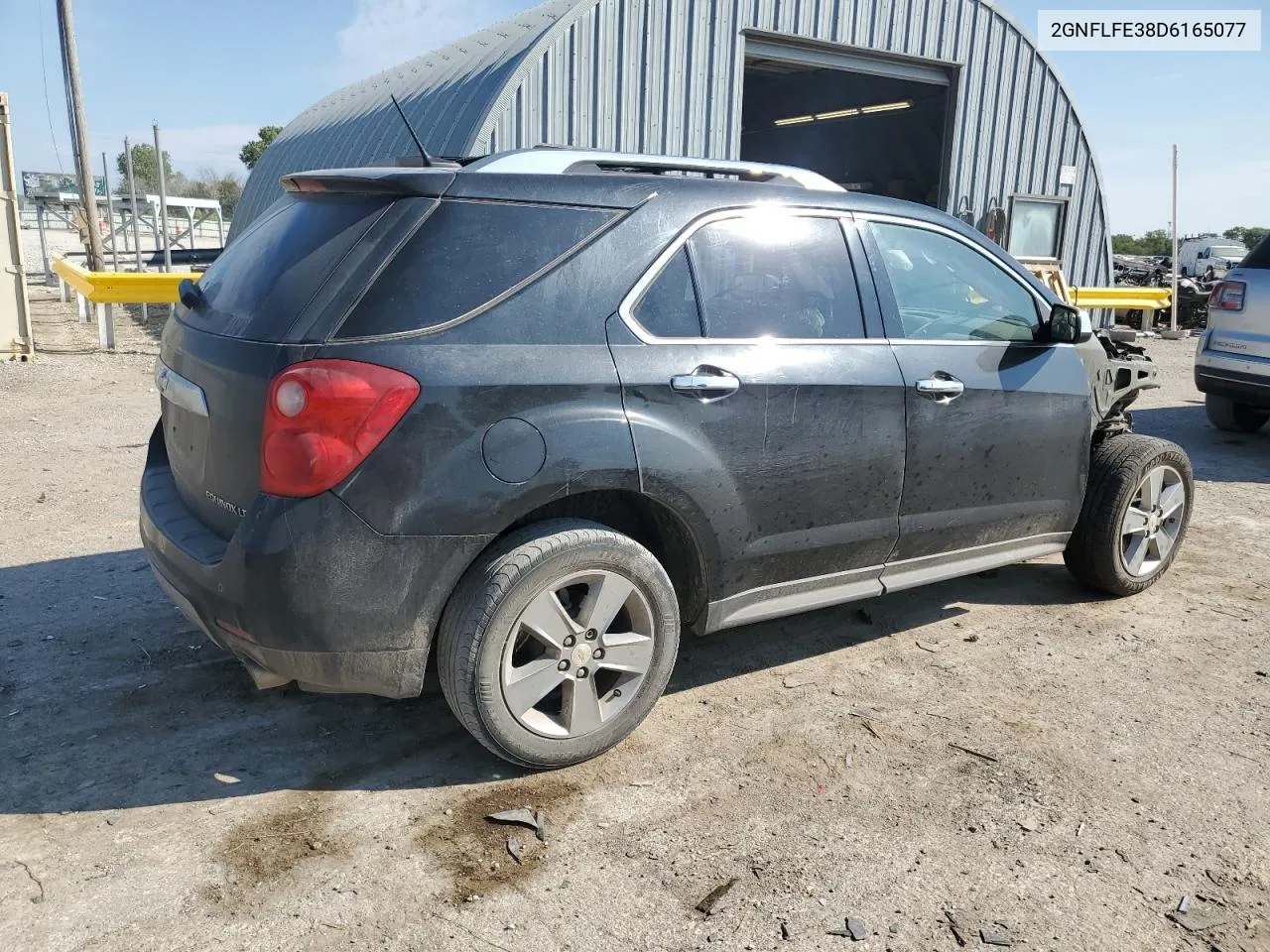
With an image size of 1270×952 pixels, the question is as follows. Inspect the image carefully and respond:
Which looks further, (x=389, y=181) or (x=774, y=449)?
(x=774, y=449)

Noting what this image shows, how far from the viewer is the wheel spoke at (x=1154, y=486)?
15.6 ft

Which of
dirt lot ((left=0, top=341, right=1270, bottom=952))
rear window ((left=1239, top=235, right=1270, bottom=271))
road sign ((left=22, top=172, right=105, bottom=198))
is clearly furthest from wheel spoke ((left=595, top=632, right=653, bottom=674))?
road sign ((left=22, top=172, right=105, bottom=198))

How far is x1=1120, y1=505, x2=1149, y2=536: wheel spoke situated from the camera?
4.71 m

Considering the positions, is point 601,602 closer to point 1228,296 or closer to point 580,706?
point 580,706

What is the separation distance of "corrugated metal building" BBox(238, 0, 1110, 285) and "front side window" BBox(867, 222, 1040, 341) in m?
5.77

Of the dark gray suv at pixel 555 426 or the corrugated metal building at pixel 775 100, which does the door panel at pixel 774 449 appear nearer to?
the dark gray suv at pixel 555 426

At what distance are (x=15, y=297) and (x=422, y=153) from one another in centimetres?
1035

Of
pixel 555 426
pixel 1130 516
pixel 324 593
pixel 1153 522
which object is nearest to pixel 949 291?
pixel 1130 516

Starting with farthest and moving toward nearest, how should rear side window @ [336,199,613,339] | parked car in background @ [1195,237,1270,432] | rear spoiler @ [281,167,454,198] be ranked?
parked car in background @ [1195,237,1270,432]
rear spoiler @ [281,167,454,198]
rear side window @ [336,199,613,339]

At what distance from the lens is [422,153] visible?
333cm

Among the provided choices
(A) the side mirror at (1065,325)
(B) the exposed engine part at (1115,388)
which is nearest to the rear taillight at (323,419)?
(A) the side mirror at (1065,325)

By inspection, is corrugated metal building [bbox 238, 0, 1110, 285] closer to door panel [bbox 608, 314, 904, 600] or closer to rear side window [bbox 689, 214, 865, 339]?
rear side window [bbox 689, 214, 865, 339]

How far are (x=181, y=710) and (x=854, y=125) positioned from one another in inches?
785

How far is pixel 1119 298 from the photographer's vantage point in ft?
53.4
